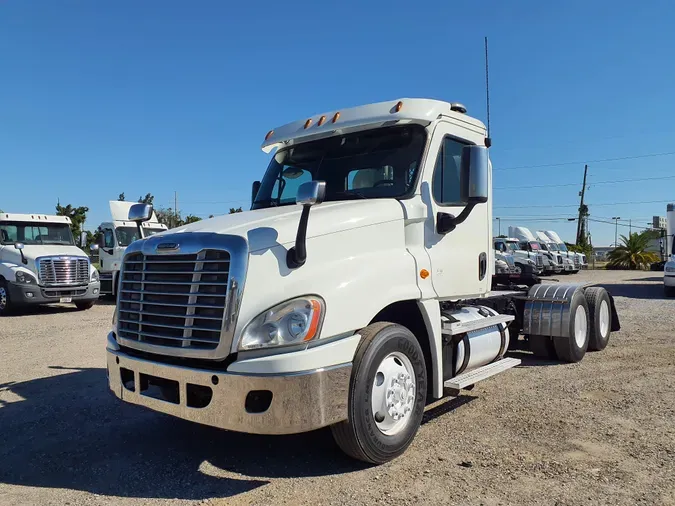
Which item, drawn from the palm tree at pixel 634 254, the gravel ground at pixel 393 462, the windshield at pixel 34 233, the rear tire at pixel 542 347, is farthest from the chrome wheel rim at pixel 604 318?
the palm tree at pixel 634 254

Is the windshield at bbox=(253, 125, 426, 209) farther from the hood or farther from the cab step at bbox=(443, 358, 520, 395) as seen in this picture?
the cab step at bbox=(443, 358, 520, 395)

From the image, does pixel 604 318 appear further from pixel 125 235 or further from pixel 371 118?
pixel 125 235

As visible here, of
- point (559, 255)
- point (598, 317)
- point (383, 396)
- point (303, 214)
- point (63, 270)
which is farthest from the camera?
point (559, 255)

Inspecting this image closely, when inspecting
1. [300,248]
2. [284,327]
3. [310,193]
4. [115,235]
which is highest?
[115,235]

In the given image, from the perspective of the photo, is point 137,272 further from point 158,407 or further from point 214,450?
point 214,450

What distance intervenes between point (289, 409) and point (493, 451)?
1.83 meters

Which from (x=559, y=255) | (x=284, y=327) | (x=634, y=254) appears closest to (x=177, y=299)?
(x=284, y=327)

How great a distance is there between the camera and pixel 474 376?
4.95 m

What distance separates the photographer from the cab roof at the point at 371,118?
4.78 m

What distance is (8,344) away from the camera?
9.63 metres

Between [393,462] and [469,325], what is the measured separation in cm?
159

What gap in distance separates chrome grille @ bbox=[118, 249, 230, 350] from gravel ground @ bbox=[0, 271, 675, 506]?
101 cm

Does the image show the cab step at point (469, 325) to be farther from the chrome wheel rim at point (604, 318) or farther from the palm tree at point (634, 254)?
the palm tree at point (634, 254)

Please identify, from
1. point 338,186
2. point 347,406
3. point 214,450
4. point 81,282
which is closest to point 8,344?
point 81,282
